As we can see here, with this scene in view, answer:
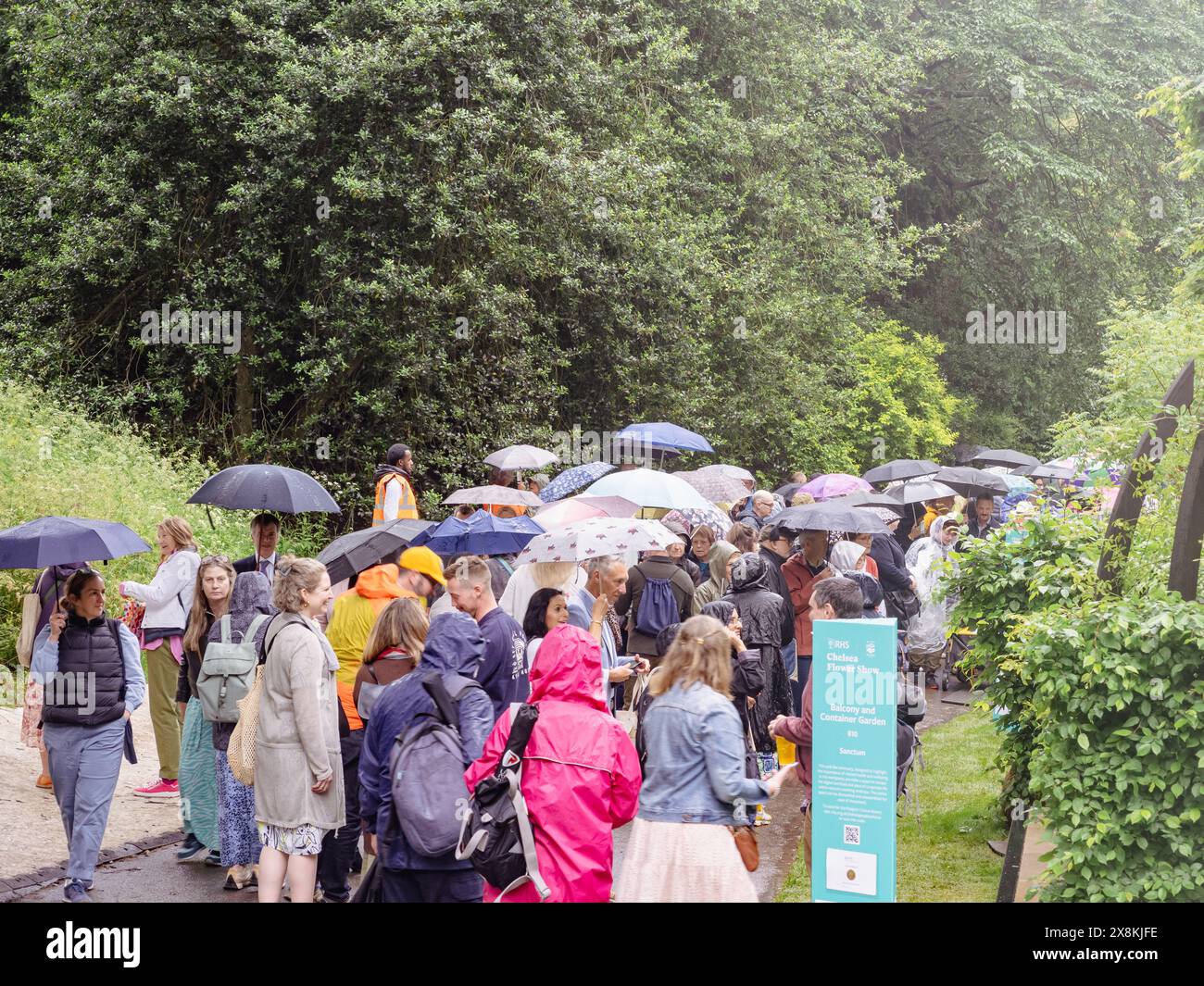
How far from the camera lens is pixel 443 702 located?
5730mm

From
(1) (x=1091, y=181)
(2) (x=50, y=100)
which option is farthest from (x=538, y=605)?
(1) (x=1091, y=181)

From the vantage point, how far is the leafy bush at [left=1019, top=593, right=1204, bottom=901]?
222 inches

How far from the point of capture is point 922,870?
8188mm

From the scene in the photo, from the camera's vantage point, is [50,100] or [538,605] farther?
[50,100]

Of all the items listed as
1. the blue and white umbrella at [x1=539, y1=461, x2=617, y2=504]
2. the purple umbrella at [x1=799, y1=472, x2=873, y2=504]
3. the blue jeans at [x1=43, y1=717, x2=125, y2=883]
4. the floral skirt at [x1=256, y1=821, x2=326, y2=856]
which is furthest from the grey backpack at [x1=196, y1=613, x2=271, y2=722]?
the purple umbrella at [x1=799, y1=472, x2=873, y2=504]

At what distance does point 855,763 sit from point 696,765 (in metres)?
1.03

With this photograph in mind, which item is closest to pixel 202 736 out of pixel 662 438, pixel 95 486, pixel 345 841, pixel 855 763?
pixel 345 841

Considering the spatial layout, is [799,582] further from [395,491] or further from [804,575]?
[395,491]

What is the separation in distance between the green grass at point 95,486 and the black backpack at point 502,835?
28.7 ft


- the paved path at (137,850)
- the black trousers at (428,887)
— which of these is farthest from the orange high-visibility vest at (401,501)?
the black trousers at (428,887)

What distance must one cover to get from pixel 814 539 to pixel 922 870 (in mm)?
3218

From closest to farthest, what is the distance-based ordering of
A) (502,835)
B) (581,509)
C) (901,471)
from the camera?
1. (502,835)
2. (581,509)
3. (901,471)

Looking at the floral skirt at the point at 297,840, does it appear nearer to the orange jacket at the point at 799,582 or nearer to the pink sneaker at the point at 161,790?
the pink sneaker at the point at 161,790

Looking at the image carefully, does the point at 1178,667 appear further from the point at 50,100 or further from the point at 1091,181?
the point at 1091,181
